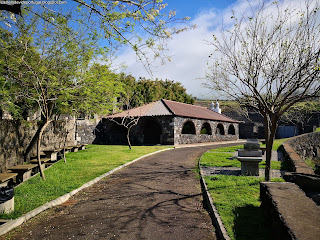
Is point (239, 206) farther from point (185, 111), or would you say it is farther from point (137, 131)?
point (185, 111)

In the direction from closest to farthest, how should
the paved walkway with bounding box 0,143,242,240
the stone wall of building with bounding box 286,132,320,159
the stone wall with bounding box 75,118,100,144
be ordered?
the paved walkway with bounding box 0,143,242,240
the stone wall of building with bounding box 286,132,320,159
the stone wall with bounding box 75,118,100,144

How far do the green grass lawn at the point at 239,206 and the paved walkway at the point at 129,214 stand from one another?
38 cm

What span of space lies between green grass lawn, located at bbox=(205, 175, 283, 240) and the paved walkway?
14.9 inches

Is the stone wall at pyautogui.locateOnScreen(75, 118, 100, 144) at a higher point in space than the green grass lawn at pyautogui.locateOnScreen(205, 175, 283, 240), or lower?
higher

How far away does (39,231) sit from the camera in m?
4.18

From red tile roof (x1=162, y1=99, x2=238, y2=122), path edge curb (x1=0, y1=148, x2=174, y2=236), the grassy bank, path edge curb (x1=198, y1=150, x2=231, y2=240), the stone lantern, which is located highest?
red tile roof (x1=162, y1=99, x2=238, y2=122)

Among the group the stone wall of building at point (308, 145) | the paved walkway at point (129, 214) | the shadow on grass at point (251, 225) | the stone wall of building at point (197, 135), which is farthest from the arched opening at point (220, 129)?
the shadow on grass at point (251, 225)

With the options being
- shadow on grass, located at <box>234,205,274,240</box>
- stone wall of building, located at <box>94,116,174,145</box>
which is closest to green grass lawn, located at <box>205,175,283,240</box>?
shadow on grass, located at <box>234,205,274,240</box>

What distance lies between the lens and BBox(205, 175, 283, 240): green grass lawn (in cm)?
376

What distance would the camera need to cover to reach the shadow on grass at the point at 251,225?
361 cm

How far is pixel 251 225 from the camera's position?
4.00 meters

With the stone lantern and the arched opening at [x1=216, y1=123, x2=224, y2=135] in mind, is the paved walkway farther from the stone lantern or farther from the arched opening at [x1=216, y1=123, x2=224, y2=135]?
the arched opening at [x1=216, y1=123, x2=224, y2=135]

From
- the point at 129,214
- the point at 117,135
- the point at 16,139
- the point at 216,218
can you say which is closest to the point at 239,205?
the point at 216,218

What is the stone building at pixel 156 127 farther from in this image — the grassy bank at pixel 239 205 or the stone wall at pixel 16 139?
the grassy bank at pixel 239 205
